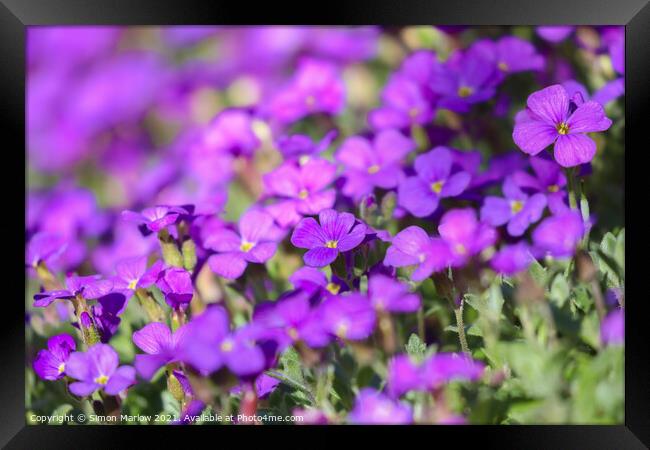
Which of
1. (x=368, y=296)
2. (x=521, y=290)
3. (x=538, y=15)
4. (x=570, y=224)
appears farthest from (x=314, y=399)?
(x=538, y=15)

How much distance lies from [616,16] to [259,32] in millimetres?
1758

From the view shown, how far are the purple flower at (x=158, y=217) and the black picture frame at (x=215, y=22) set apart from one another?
29 centimetres

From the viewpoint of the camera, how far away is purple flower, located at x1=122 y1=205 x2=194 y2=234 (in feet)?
5.58

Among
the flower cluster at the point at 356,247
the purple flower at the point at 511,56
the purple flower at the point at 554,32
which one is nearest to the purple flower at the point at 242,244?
the flower cluster at the point at 356,247

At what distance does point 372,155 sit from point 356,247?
1.62 feet

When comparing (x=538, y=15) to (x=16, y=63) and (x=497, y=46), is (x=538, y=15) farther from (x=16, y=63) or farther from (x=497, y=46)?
(x=16, y=63)

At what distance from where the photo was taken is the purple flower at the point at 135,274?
1.67 meters

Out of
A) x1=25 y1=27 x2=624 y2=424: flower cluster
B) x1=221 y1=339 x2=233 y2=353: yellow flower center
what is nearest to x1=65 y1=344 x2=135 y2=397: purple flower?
x1=25 y1=27 x2=624 y2=424: flower cluster

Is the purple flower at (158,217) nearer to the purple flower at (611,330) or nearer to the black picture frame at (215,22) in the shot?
the black picture frame at (215,22)

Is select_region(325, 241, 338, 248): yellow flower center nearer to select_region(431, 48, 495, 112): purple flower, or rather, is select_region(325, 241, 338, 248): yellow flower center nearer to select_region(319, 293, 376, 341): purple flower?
select_region(319, 293, 376, 341): purple flower

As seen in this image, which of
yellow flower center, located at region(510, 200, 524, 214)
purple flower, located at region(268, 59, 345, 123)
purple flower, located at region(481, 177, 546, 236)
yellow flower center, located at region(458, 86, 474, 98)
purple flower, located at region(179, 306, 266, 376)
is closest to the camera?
purple flower, located at region(179, 306, 266, 376)

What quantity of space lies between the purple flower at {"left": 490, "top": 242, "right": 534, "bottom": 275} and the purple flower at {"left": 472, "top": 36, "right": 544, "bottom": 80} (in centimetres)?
71

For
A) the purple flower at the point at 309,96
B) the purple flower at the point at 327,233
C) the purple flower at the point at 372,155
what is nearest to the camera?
the purple flower at the point at 327,233

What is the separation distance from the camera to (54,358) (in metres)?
1.65
